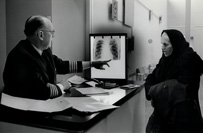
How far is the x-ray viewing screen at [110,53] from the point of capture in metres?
1.61

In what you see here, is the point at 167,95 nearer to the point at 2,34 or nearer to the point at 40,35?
the point at 40,35

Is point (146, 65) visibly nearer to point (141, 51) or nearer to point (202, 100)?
point (141, 51)

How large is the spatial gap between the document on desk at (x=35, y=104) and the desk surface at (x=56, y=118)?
0.06 ft

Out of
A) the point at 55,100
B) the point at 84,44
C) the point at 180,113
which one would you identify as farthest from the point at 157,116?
the point at 55,100

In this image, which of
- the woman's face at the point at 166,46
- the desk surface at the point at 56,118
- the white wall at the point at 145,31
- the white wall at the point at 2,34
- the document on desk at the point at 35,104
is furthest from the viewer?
the white wall at the point at 145,31

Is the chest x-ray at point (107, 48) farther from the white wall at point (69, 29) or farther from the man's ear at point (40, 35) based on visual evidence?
the man's ear at point (40, 35)

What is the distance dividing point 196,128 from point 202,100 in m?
1.99

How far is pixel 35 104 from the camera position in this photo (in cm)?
79

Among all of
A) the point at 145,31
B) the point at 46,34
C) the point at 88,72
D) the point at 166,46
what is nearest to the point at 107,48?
the point at 88,72

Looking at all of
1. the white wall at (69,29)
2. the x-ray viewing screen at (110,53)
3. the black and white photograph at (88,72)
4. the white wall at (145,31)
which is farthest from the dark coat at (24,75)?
the white wall at (145,31)

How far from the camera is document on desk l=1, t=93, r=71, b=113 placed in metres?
0.77

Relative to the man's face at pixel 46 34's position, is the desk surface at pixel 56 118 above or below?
below

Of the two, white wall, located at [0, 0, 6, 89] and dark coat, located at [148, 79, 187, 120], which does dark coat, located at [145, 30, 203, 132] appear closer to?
dark coat, located at [148, 79, 187, 120]

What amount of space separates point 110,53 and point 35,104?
3.06ft
